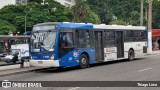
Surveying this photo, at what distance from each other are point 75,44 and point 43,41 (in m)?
2.07

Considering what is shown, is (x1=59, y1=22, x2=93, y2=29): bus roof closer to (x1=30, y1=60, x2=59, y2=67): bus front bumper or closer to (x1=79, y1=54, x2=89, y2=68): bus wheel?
(x1=79, y1=54, x2=89, y2=68): bus wheel

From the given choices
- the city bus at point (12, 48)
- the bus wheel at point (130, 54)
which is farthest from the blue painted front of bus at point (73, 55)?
the bus wheel at point (130, 54)

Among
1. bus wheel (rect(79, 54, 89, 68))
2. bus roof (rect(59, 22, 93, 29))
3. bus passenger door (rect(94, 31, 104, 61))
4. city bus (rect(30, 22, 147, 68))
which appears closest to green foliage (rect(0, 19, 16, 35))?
city bus (rect(30, 22, 147, 68))

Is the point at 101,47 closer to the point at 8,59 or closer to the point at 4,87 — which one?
the point at 8,59

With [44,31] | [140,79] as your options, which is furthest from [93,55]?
[140,79]

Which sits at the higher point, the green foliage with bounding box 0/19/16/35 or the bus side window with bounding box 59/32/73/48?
the green foliage with bounding box 0/19/16/35

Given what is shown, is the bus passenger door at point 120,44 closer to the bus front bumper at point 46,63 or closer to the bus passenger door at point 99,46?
the bus passenger door at point 99,46

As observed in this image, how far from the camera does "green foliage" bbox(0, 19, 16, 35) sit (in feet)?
210

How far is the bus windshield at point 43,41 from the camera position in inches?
758

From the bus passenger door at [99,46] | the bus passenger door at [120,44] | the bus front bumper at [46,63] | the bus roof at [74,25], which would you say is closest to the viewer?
the bus front bumper at [46,63]

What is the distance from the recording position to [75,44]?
67.1 feet

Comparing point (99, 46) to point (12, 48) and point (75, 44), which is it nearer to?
point (75, 44)

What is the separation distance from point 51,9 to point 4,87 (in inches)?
2355

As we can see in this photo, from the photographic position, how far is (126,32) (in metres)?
26.1
